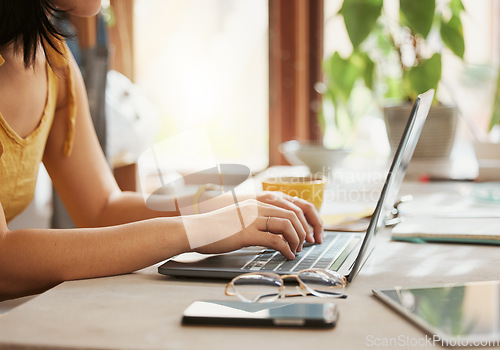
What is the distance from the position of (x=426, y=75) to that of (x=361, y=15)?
226mm

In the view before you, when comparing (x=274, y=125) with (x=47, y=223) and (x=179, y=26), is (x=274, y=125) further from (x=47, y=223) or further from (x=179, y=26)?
(x=47, y=223)

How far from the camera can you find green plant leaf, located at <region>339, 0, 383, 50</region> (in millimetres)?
1492

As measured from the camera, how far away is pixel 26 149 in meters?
1.00

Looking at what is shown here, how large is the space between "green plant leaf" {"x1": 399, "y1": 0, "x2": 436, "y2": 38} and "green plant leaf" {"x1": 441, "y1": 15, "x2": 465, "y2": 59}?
11 cm

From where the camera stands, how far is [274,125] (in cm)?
260

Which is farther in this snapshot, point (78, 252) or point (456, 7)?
point (456, 7)

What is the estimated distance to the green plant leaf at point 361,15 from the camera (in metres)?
1.49

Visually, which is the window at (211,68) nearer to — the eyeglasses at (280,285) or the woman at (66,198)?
the woman at (66,198)

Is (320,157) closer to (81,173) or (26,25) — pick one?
(81,173)

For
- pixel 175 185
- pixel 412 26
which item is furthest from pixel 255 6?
pixel 175 185

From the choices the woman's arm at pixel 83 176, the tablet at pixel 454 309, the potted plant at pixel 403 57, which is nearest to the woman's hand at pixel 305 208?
the tablet at pixel 454 309

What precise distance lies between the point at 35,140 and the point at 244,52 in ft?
5.58

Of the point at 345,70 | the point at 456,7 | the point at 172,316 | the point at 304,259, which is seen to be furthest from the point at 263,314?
the point at 345,70

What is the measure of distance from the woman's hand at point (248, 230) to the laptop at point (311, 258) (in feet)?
0.05
